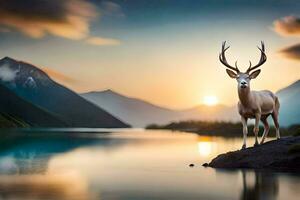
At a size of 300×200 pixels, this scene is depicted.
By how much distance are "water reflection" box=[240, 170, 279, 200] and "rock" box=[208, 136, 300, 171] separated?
61.2 inches

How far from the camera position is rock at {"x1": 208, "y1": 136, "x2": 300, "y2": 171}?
946 inches

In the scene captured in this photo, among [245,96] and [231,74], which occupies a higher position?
[231,74]

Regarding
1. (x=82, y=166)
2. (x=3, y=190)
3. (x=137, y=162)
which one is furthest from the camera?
(x=137, y=162)

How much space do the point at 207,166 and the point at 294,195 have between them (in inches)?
431

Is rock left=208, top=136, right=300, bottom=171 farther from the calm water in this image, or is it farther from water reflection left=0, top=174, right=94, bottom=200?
water reflection left=0, top=174, right=94, bottom=200

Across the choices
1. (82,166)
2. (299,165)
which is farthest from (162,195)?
(82,166)

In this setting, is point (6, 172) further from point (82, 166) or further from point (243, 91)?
point (243, 91)

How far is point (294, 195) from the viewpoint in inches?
647

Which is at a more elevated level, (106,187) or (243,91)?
(243,91)

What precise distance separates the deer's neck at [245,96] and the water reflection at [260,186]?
13.2ft

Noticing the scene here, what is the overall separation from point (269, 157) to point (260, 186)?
20.7ft

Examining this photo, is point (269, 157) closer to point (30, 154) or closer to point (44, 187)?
point (44, 187)

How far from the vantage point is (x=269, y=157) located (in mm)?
24656

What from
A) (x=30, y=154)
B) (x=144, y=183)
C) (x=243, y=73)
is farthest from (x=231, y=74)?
(x=30, y=154)
